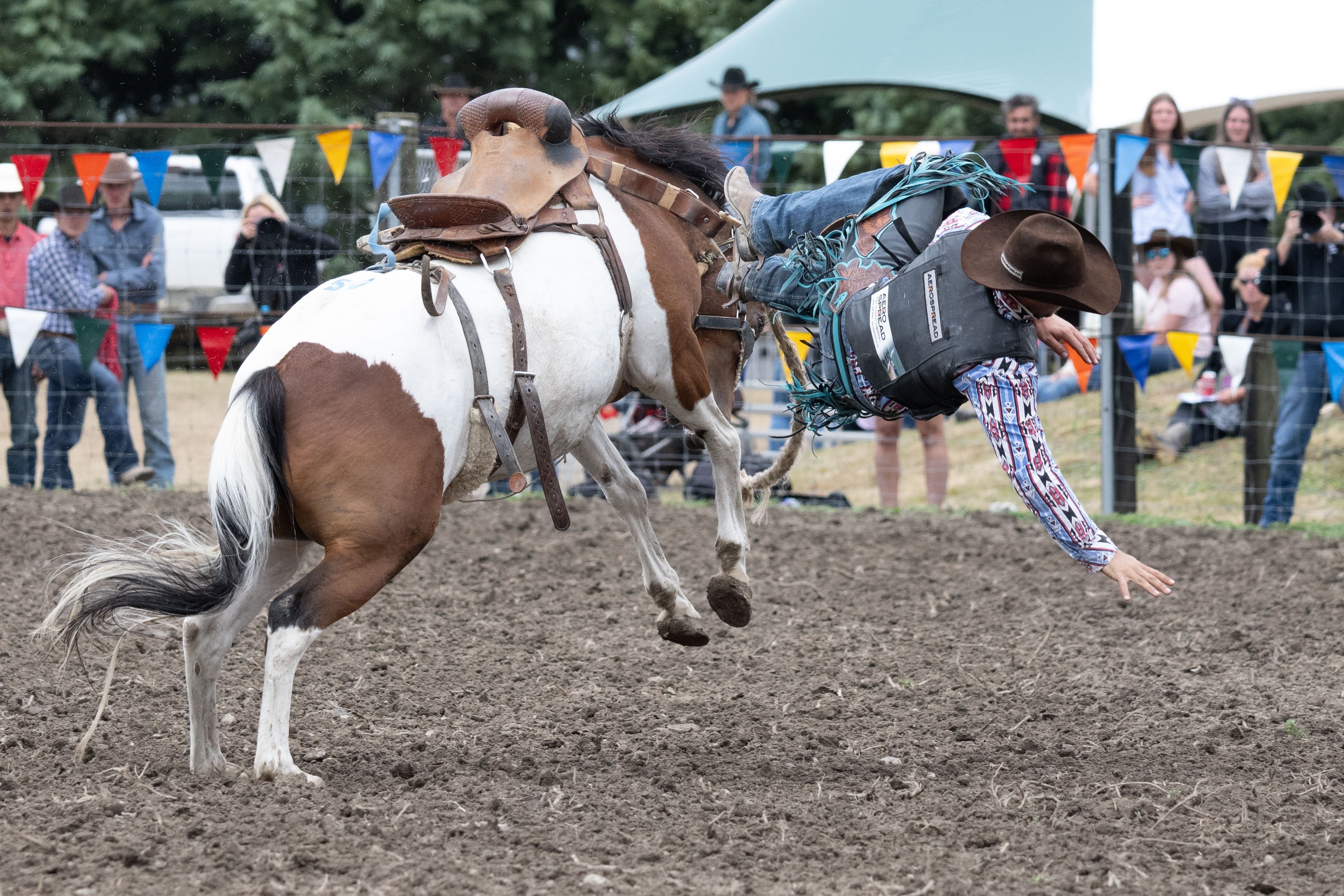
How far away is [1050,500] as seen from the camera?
341 cm

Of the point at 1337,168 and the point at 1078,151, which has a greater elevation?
the point at 1078,151

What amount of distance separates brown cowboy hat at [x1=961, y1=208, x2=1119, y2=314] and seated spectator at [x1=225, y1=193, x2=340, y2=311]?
503cm

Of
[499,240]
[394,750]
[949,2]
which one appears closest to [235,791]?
[394,750]

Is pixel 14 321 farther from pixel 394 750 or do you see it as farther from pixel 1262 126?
pixel 1262 126

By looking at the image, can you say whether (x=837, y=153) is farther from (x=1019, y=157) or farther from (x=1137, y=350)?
(x=1137, y=350)

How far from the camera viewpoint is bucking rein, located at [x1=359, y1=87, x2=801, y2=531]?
353 cm

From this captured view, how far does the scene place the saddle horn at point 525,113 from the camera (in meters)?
3.96

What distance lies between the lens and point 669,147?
4.53 m

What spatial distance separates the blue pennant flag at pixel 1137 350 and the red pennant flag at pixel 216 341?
461 cm

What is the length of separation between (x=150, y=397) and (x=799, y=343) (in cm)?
361

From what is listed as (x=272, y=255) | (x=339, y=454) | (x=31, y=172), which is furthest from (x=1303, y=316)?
(x=31, y=172)

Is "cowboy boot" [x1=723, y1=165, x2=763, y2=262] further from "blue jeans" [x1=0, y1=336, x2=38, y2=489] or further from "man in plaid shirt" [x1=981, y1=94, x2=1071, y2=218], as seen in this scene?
"blue jeans" [x1=0, y1=336, x2=38, y2=489]

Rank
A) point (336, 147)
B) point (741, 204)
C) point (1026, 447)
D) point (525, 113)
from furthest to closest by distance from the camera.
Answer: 1. point (336, 147)
2. point (741, 204)
3. point (525, 113)
4. point (1026, 447)

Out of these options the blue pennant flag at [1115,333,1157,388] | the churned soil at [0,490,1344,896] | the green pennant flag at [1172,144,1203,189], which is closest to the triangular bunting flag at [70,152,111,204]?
the churned soil at [0,490,1344,896]
